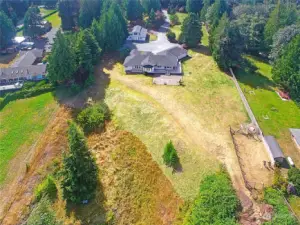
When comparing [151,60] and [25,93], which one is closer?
[25,93]

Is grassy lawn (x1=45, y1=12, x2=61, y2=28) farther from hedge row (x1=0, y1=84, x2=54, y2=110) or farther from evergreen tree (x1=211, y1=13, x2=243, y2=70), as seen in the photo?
evergreen tree (x1=211, y1=13, x2=243, y2=70)

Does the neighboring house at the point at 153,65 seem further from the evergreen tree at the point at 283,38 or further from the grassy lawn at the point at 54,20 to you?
the grassy lawn at the point at 54,20

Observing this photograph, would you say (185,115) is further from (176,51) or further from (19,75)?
(19,75)

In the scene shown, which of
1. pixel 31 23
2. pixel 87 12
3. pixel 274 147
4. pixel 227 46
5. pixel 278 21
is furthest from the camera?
pixel 87 12

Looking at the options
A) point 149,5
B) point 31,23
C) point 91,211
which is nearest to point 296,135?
point 91,211

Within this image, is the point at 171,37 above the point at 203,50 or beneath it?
above

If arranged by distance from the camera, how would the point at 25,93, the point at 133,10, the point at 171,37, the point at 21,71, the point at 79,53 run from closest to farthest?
1. the point at 25,93
2. the point at 79,53
3. the point at 21,71
4. the point at 171,37
5. the point at 133,10

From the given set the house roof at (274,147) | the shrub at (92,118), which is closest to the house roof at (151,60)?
the shrub at (92,118)

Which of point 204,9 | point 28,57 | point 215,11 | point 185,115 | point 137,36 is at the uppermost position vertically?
point 215,11
